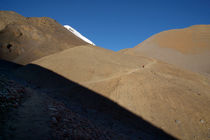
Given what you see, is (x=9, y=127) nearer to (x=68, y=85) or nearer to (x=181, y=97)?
(x=68, y=85)

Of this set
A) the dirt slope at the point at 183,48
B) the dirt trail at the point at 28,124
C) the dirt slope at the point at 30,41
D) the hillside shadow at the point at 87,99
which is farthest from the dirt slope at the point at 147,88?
the dirt slope at the point at 183,48

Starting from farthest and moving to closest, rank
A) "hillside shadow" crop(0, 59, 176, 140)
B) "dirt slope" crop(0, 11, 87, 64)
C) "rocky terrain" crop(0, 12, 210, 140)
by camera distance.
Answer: "dirt slope" crop(0, 11, 87, 64), "hillside shadow" crop(0, 59, 176, 140), "rocky terrain" crop(0, 12, 210, 140)

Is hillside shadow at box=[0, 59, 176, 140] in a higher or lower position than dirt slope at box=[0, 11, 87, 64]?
lower

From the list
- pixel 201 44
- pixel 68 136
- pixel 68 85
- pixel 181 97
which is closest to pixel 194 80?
pixel 181 97

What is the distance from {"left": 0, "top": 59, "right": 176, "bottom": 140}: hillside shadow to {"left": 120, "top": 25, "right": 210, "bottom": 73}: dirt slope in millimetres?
11506

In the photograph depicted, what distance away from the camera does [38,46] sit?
12672 mm

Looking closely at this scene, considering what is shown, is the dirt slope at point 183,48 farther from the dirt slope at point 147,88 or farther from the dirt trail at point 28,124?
the dirt trail at point 28,124

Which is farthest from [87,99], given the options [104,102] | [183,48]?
[183,48]

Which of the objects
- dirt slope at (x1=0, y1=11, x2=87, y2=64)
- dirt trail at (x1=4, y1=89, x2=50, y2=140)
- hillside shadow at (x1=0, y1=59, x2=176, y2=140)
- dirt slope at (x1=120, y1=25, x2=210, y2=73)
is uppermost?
dirt slope at (x1=120, y1=25, x2=210, y2=73)

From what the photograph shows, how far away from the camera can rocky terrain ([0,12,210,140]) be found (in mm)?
2396

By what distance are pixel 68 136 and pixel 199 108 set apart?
3965 mm

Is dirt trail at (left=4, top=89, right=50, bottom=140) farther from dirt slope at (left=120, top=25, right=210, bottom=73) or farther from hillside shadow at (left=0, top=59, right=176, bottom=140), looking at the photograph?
dirt slope at (left=120, top=25, right=210, bottom=73)

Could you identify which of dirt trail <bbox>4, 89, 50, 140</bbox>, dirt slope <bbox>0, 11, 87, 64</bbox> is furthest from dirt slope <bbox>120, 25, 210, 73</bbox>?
dirt trail <bbox>4, 89, 50, 140</bbox>

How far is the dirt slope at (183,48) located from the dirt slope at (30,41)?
826cm
